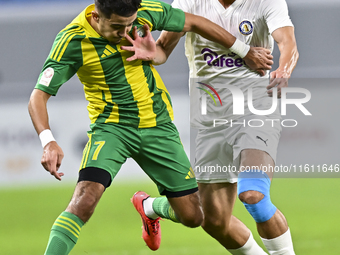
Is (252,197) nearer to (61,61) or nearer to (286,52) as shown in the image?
(286,52)

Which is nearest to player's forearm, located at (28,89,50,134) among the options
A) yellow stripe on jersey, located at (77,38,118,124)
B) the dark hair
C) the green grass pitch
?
yellow stripe on jersey, located at (77,38,118,124)

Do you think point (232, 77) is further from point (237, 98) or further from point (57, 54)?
point (57, 54)

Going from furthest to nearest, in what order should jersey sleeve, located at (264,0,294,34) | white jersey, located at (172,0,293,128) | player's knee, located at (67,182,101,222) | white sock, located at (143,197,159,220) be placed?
white sock, located at (143,197,159,220)
white jersey, located at (172,0,293,128)
jersey sleeve, located at (264,0,294,34)
player's knee, located at (67,182,101,222)

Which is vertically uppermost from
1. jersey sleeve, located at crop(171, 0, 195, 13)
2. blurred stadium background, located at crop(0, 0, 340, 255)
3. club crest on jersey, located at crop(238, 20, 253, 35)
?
blurred stadium background, located at crop(0, 0, 340, 255)

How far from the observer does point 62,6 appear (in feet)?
24.5

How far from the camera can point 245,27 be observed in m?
3.71

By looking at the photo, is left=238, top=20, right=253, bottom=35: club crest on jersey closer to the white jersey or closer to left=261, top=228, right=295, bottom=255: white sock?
the white jersey

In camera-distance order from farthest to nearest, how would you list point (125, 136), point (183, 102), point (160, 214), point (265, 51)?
1. point (183, 102)
2. point (160, 214)
3. point (265, 51)
4. point (125, 136)

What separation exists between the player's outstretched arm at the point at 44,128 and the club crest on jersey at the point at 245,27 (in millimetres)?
1445

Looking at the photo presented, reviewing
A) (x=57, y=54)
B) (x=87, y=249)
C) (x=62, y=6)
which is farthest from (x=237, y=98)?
(x=62, y=6)

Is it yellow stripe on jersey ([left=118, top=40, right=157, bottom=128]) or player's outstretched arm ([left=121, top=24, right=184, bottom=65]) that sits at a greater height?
player's outstretched arm ([left=121, top=24, right=184, bottom=65])

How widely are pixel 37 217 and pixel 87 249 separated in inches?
63.5

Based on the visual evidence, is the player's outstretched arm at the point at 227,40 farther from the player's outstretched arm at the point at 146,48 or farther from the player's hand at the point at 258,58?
the player's outstretched arm at the point at 146,48

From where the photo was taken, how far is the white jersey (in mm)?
3684
